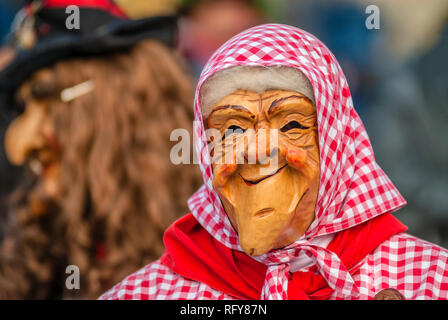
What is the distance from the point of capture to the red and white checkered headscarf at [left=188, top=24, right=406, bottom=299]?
1.48 m

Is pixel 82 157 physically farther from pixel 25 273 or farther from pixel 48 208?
pixel 25 273

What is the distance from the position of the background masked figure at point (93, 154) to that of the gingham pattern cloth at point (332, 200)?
2.59 ft

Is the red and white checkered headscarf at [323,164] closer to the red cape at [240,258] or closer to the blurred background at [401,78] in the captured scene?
the red cape at [240,258]

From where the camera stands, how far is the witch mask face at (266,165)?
1.40m

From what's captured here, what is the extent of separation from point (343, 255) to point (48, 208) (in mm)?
1374

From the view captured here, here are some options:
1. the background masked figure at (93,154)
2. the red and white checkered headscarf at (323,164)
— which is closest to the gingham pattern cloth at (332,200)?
the red and white checkered headscarf at (323,164)

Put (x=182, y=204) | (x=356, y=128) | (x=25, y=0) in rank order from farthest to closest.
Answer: (x=25, y=0) < (x=182, y=204) < (x=356, y=128)

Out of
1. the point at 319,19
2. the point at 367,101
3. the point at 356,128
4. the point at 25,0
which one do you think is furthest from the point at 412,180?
the point at 25,0

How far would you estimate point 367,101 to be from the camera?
2615 millimetres

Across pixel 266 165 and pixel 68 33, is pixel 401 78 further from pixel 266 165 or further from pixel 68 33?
pixel 266 165

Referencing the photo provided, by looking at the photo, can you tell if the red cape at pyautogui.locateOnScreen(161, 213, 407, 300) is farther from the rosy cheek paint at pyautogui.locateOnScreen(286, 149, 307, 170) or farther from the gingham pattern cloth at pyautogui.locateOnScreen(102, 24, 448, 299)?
the rosy cheek paint at pyautogui.locateOnScreen(286, 149, 307, 170)

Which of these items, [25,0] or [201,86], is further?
[25,0]

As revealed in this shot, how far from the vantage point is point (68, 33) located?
2695 mm

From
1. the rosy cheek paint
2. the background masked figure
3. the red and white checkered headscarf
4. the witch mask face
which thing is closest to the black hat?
the background masked figure
